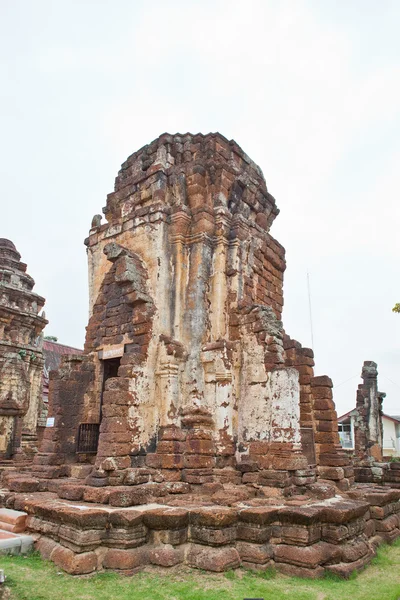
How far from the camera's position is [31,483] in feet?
26.2

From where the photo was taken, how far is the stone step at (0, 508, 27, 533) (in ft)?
21.8

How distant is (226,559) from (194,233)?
562 centimetres

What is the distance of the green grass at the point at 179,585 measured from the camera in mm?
5027

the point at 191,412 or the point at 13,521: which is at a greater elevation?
the point at 191,412

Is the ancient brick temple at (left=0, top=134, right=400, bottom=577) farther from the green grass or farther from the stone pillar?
the stone pillar

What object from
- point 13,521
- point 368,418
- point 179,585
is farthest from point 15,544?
point 368,418

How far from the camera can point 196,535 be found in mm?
6098

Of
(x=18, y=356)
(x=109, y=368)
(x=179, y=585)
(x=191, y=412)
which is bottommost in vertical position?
(x=179, y=585)

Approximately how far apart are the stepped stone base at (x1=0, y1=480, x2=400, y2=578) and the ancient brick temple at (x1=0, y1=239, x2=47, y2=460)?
9.09 meters

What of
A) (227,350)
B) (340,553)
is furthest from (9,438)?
(340,553)

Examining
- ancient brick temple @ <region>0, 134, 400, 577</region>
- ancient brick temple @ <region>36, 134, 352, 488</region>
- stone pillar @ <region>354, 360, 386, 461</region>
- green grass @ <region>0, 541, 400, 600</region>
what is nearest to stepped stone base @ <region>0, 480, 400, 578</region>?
ancient brick temple @ <region>0, 134, 400, 577</region>

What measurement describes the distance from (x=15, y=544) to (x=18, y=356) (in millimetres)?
11441

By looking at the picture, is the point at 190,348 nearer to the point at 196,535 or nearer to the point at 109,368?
the point at 109,368

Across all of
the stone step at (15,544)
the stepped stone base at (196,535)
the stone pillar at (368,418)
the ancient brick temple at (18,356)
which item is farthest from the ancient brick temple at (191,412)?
the stone pillar at (368,418)
